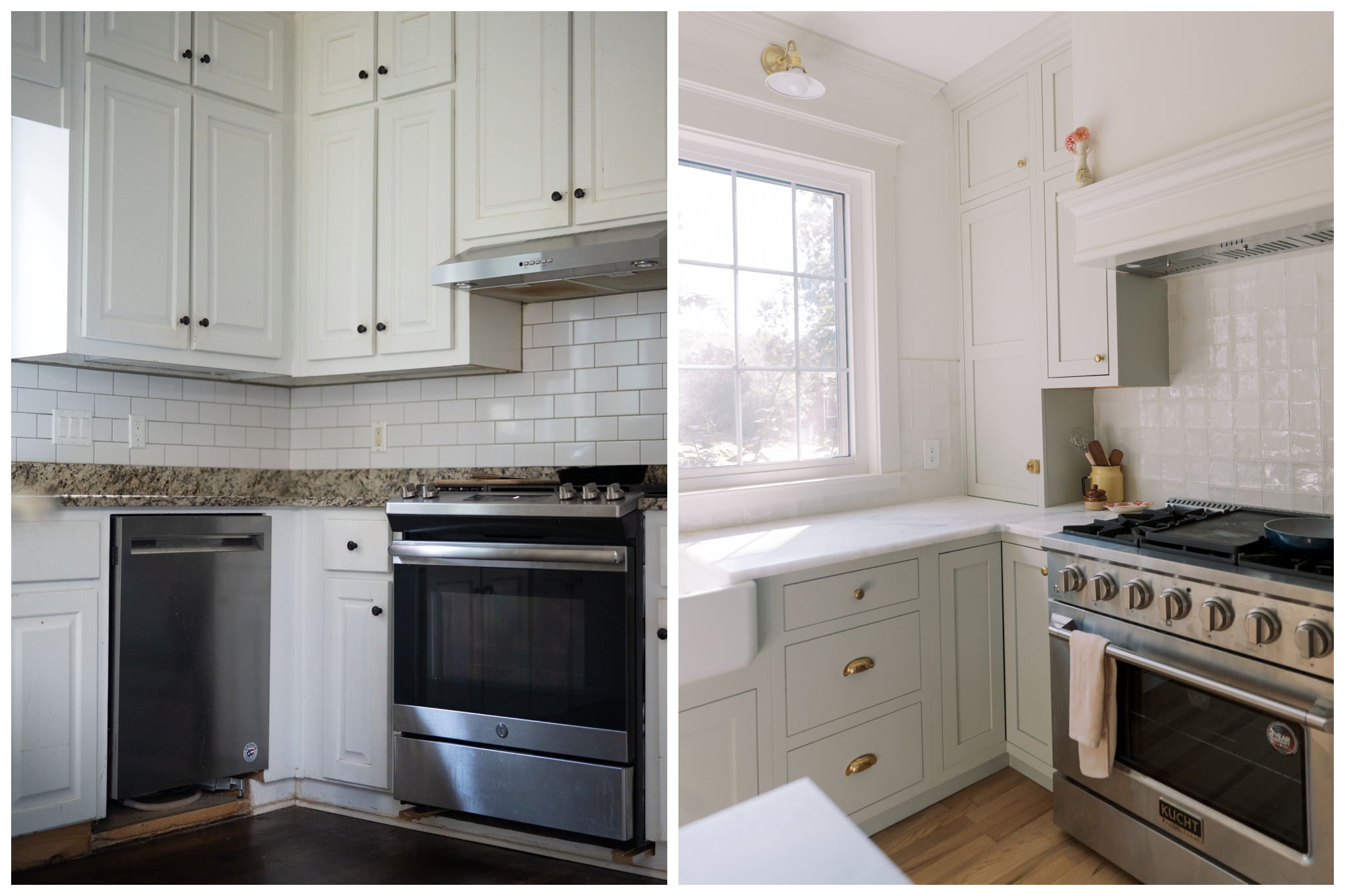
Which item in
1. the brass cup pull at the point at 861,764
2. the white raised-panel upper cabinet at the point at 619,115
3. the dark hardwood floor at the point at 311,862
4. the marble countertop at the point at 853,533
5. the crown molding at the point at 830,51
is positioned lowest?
the dark hardwood floor at the point at 311,862

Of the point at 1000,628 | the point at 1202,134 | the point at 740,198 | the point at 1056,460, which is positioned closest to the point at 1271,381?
the point at 1056,460

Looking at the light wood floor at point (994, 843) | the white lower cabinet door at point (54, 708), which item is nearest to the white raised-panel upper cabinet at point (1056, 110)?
the light wood floor at point (994, 843)

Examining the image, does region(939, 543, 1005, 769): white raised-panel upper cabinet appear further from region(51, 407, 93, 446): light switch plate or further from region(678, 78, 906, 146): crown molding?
region(51, 407, 93, 446): light switch plate

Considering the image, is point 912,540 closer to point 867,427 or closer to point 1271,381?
point 867,427

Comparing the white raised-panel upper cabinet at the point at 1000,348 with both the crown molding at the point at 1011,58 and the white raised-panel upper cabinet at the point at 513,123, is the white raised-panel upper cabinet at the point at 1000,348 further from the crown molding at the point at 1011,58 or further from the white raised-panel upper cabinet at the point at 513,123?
the white raised-panel upper cabinet at the point at 513,123

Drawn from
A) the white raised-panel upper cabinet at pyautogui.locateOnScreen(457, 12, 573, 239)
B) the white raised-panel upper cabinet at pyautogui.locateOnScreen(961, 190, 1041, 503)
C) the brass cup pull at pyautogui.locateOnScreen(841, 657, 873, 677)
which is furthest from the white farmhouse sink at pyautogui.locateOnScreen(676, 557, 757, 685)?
the white raised-panel upper cabinet at pyautogui.locateOnScreen(961, 190, 1041, 503)

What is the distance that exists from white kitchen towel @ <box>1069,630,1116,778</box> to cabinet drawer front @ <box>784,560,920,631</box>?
1.17 ft

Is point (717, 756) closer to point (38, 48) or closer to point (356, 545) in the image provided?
point (356, 545)

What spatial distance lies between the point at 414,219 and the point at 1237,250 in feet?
6.49

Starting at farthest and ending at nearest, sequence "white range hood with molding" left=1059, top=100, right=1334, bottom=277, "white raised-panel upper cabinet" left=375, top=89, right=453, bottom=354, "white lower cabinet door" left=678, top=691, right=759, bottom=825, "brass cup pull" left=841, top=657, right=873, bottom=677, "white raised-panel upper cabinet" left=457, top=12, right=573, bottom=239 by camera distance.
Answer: "white raised-panel upper cabinet" left=375, top=89, right=453, bottom=354 → "white raised-panel upper cabinet" left=457, top=12, right=573, bottom=239 → "brass cup pull" left=841, top=657, right=873, bottom=677 → "white lower cabinet door" left=678, top=691, right=759, bottom=825 → "white range hood with molding" left=1059, top=100, right=1334, bottom=277

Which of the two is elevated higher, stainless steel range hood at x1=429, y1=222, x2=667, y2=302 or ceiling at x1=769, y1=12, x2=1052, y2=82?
ceiling at x1=769, y1=12, x2=1052, y2=82

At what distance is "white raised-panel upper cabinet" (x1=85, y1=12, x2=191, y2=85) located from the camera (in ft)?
6.49

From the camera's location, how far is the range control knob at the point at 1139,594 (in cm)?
150

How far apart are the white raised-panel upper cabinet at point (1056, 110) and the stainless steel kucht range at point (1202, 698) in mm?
999
